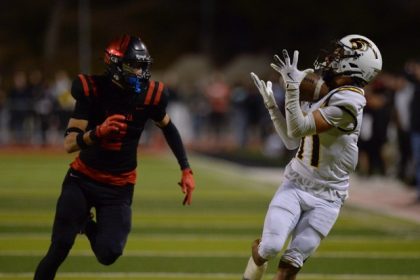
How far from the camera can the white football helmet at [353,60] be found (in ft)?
19.7

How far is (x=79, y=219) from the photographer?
6.13 meters

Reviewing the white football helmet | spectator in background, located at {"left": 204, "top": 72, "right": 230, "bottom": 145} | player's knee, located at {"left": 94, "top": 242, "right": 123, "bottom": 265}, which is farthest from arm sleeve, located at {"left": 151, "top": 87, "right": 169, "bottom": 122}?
spectator in background, located at {"left": 204, "top": 72, "right": 230, "bottom": 145}

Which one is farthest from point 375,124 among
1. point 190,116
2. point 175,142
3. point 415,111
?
point 190,116

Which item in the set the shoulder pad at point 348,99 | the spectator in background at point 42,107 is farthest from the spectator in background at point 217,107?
the shoulder pad at point 348,99

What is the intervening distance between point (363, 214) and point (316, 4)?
87.4ft

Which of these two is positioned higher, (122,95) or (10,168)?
(122,95)

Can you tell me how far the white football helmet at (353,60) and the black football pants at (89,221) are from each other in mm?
1410

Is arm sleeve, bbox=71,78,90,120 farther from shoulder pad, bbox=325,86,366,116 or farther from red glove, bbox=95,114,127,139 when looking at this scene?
shoulder pad, bbox=325,86,366,116

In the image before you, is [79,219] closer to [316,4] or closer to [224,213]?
[224,213]

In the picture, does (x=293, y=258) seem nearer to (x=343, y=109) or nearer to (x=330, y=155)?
(x=330, y=155)

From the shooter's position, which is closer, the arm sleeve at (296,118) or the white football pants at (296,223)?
the arm sleeve at (296,118)

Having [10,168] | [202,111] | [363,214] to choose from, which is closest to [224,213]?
[363,214]

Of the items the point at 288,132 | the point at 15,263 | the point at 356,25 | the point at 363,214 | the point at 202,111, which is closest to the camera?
the point at 288,132

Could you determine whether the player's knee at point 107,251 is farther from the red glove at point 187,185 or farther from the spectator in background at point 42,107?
the spectator in background at point 42,107
